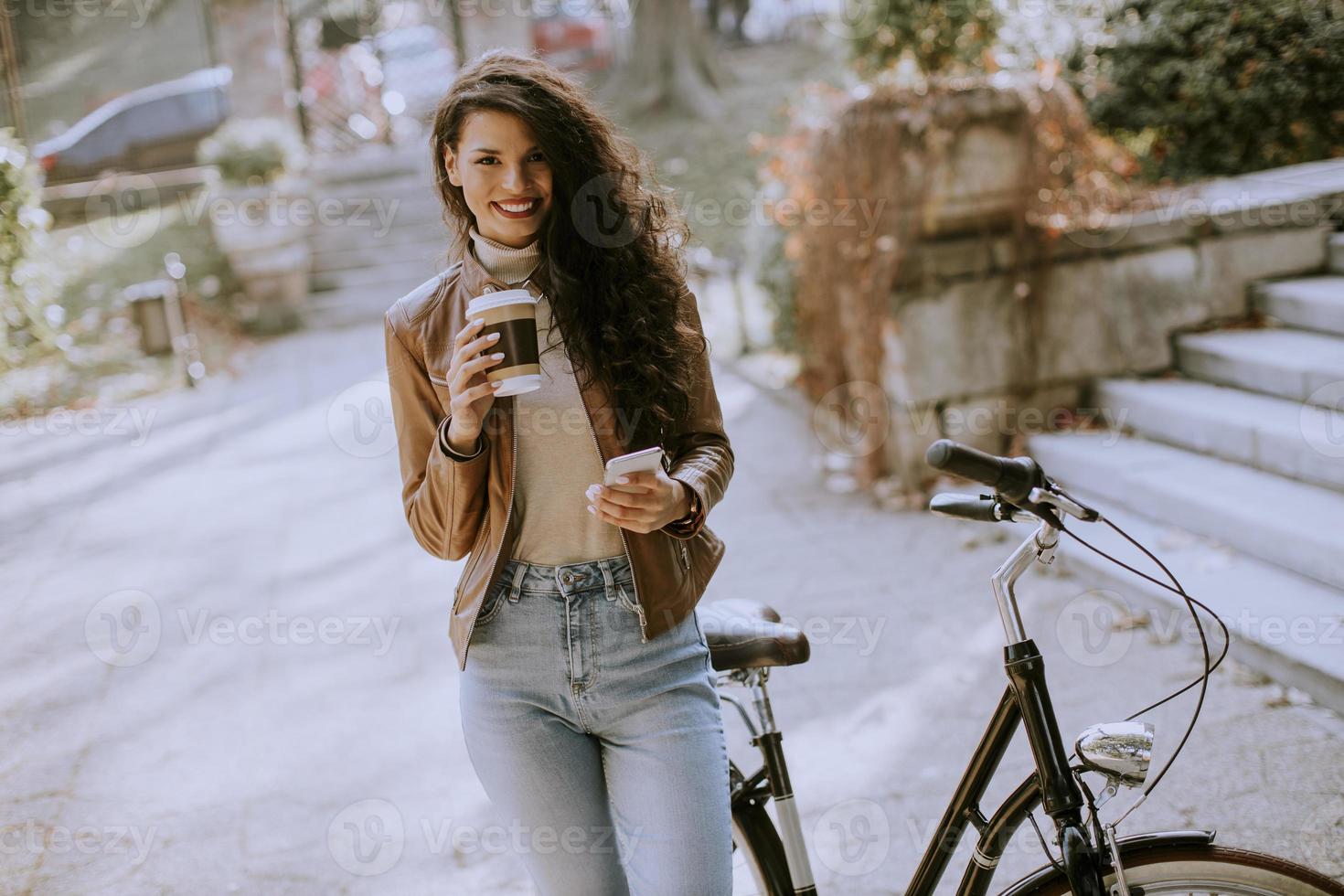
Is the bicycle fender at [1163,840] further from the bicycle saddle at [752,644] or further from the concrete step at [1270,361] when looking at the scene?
the concrete step at [1270,361]

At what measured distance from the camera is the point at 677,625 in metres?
1.87

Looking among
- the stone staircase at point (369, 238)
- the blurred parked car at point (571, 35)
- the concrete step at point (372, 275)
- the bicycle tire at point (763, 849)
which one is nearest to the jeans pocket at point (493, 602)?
the bicycle tire at point (763, 849)

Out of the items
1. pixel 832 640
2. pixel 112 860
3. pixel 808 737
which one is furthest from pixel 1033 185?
pixel 112 860

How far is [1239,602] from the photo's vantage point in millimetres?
3830

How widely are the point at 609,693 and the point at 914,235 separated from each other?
4.10 meters

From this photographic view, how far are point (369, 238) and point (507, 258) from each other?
10814 mm

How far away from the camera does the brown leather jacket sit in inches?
71.0

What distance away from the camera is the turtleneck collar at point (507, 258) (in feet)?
6.27

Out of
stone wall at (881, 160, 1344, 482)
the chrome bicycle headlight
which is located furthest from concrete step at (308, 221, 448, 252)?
the chrome bicycle headlight

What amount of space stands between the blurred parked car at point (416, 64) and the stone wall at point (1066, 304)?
13.9 m

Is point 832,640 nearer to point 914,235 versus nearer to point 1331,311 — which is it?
point 914,235

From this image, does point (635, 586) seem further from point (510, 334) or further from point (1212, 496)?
point (1212, 496)

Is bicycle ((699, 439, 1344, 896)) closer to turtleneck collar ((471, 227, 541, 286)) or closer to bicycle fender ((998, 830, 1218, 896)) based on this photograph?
bicycle fender ((998, 830, 1218, 896))

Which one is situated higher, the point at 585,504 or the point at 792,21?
the point at 792,21
